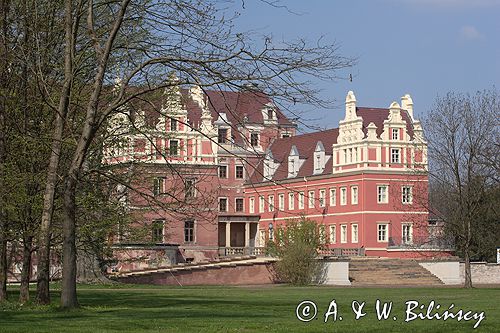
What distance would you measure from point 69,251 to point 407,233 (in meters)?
62.1

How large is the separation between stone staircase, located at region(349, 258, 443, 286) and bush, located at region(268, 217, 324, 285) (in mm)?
3773

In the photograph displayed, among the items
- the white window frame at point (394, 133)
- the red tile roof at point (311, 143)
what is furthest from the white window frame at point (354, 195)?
the white window frame at point (394, 133)

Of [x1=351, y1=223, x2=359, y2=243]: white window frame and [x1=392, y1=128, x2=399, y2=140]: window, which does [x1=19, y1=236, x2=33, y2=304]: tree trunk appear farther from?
[x1=392, y1=128, x2=399, y2=140]: window

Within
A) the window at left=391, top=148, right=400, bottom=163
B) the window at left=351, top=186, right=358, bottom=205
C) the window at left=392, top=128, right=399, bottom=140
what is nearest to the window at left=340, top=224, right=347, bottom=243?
the window at left=351, top=186, right=358, bottom=205

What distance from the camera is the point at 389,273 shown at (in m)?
65.8

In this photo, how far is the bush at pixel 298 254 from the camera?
5819 cm

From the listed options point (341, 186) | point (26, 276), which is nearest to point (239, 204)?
point (341, 186)

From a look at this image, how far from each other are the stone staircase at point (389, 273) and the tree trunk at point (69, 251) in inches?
1696

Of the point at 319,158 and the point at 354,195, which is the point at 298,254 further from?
the point at 319,158

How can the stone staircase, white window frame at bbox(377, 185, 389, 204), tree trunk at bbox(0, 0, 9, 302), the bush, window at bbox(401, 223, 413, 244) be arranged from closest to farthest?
1. tree trunk at bbox(0, 0, 9, 302)
2. the bush
3. the stone staircase
4. window at bbox(401, 223, 413, 244)
5. white window frame at bbox(377, 185, 389, 204)

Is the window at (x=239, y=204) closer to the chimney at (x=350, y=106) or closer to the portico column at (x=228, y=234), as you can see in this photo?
the portico column at (x=228, y=234)

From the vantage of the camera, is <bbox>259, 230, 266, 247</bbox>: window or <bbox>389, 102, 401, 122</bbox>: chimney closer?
<bbox>389, 102, 401, 122</bbox>: chimney

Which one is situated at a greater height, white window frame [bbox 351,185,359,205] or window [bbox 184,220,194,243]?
white window frame [bbox 351,185,359,205]

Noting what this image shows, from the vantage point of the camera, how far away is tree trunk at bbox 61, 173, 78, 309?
66.4 feet
